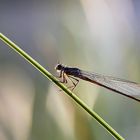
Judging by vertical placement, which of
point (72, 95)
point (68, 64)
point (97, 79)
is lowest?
point (72, 95)

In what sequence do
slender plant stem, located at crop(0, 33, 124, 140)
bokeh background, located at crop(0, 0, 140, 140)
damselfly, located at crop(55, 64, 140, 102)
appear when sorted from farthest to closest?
1. bokeh background, located at crop(0, 0, 140, 140)
2. damselfly, located at crop(55, 64, 140, 102)
3. slender plant stem, located at crop(0, 33, 124, 140)

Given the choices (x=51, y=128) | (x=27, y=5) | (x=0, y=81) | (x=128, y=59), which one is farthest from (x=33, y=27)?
(x=51, y=128)

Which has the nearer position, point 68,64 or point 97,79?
point 97,79

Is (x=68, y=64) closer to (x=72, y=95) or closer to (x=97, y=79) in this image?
(x=97, y=79)

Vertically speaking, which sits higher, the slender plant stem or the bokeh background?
the bokeh background

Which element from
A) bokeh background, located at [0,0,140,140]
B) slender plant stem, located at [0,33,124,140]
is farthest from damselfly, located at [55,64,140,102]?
slender plant stem, located at [0,33,124,140]

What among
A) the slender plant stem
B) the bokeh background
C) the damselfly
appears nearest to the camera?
the slender plant stem

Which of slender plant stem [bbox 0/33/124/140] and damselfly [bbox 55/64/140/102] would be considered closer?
slender plant stem [bbox 0/33/124/140]

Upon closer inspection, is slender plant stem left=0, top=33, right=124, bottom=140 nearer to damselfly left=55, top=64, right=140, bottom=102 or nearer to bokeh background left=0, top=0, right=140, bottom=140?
damselfly left=55, top=64, right=140, bottom=102

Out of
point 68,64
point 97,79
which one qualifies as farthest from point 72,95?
point 68,64
